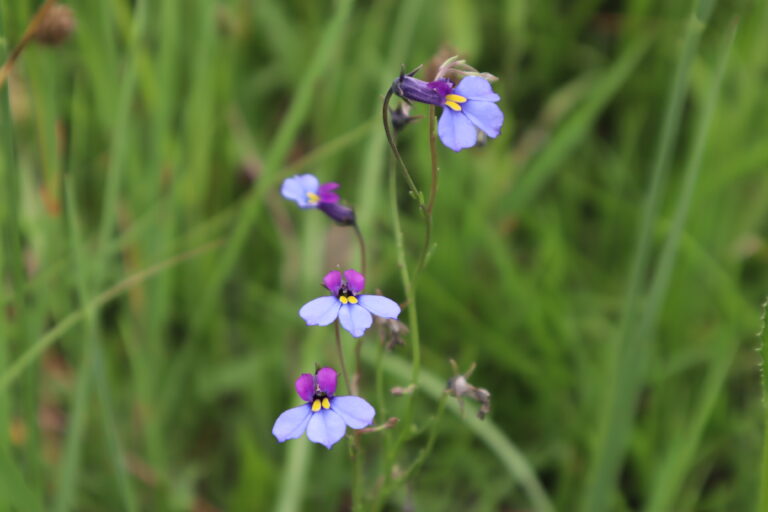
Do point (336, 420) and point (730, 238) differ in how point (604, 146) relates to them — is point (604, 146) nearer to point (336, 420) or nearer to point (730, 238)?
point (730, 238)

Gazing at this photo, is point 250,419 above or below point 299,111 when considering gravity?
below

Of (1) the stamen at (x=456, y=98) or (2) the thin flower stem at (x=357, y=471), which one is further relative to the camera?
(2) the thin flower stem at (x=357, y=471)

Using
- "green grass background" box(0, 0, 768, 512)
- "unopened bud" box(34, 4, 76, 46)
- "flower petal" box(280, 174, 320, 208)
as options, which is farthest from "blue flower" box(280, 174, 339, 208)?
"unopened bud" box(34, 4, 76, 46)

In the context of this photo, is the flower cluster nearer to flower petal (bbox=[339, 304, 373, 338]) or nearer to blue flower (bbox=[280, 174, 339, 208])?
flower petal (bbox=[339, 304, 373, 338])

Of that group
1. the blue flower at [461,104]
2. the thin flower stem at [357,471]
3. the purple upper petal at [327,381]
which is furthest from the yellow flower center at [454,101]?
the thin flower stem at [357,471]

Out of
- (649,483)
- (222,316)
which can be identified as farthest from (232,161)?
(649,483)

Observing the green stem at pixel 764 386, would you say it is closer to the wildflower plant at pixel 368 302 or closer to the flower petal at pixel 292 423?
the wildflower plant at pixel 368 302

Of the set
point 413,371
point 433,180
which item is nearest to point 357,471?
point 413,371
